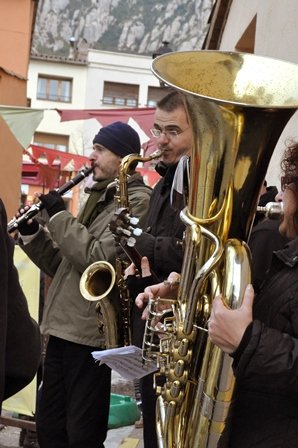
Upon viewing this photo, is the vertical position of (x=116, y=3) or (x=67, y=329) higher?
(x=116, y=3)

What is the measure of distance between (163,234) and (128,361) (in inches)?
31.4

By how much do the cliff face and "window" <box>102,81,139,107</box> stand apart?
4647cm

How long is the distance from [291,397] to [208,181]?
700 mm

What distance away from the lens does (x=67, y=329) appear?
366cm

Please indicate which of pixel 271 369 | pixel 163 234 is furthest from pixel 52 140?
pixel 271 369

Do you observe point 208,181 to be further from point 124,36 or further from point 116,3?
point 116,3

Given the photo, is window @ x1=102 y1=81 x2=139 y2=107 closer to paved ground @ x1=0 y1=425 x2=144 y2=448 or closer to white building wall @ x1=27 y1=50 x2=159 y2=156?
white building wall @ x1=27 y1=50 x2=159 y2=156

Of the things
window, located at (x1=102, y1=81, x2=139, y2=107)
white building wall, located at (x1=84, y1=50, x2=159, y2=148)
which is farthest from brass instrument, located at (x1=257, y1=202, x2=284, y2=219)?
window, located at (x1=102, y1=81, x2=139, y2=107)

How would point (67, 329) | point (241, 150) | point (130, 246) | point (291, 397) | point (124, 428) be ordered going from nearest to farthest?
point (291, 397) < point (241, 150) < point (130, 246) < point (67, 329) < point (124, 428)

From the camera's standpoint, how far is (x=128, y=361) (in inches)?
108

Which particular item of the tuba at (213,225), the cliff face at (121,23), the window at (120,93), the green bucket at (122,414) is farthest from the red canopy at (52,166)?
the cliff face at (121,23)

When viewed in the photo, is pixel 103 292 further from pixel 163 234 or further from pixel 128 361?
pixel 128 361

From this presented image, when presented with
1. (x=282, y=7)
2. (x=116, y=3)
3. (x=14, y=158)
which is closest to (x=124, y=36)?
(x=116, y=3)

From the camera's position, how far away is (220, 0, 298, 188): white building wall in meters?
5.29
